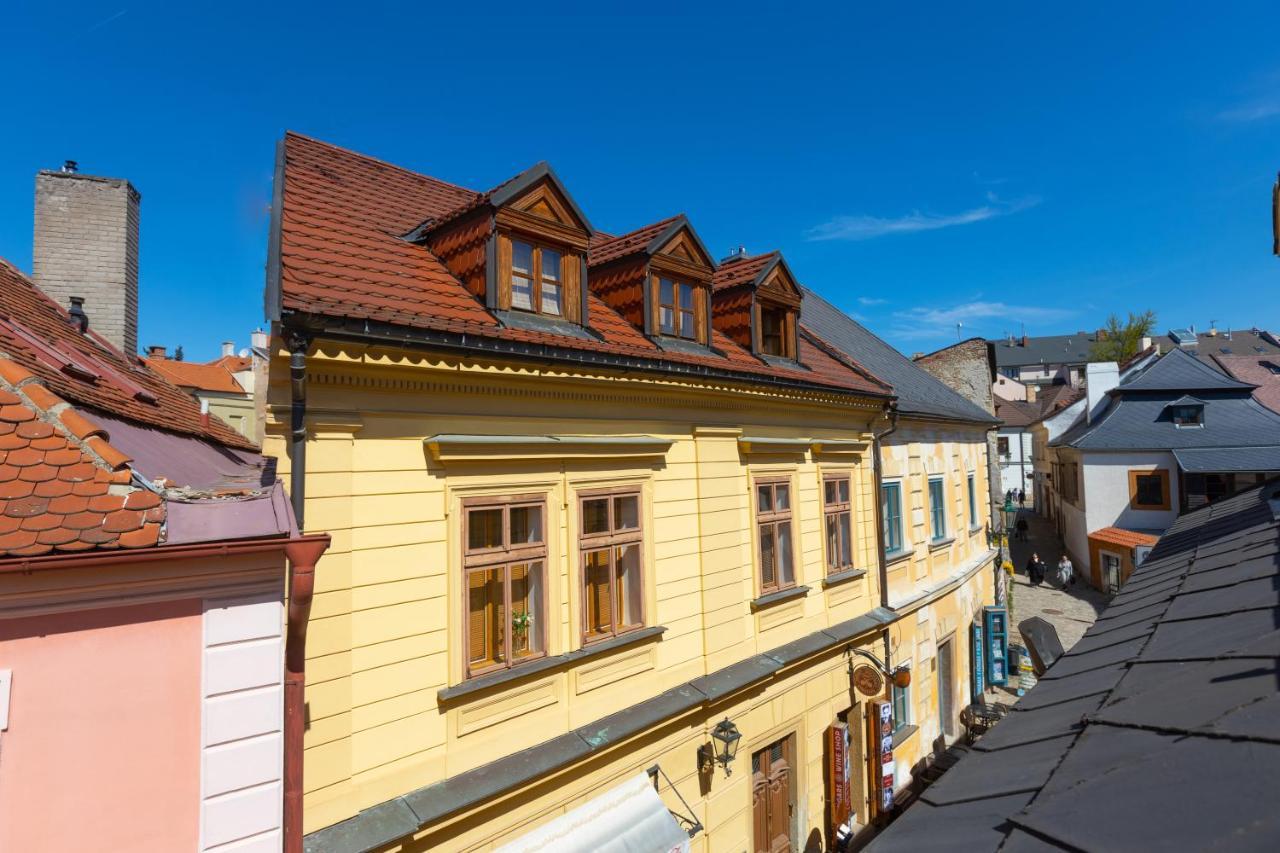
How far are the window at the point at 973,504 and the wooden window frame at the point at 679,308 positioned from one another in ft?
36.3

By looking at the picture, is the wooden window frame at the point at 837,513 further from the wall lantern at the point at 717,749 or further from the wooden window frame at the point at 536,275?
the wooden window frame at the point at 536,275

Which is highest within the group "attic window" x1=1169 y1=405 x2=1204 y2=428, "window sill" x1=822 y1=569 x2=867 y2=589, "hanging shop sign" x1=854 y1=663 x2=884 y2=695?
"attic window" x1=1169 y1=405 x2=1204 y2=428

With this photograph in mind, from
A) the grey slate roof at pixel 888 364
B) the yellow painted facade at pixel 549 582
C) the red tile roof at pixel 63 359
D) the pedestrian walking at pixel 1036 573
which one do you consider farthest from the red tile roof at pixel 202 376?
the pedestrian walking at pixel 1036 573

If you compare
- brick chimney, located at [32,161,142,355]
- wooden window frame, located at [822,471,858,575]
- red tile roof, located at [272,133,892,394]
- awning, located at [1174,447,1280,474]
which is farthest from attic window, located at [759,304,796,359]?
awning, located at [1174,447,1280,474]

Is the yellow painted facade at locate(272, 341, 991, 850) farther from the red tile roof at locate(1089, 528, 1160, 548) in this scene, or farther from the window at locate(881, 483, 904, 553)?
the red tile roof at locate(1089, 528, 1160, 548)

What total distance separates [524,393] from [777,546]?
15.8ft

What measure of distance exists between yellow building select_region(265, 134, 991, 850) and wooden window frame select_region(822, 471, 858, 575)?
2.4 inches

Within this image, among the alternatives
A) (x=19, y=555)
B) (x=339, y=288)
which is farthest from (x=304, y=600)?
(x=339, y=288)

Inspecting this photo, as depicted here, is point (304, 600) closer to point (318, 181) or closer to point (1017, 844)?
point (1017, 844)

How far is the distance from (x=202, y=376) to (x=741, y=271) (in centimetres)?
3518

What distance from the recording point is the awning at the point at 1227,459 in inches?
901

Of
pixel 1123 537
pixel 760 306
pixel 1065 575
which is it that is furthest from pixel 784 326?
pixel 1065 575

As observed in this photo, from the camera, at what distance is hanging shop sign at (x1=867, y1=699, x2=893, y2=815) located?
10500mm

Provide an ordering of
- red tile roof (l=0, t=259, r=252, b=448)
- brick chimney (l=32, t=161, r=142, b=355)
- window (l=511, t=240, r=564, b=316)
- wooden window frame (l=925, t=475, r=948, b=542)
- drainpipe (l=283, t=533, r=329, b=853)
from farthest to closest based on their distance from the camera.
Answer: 1. wooden window frame (l=925, t=475, r=948, b=542)
2. brick chimney (l=32, t=161, r=142, b=355)
3. window (l=511, t=240, r=564, b=316)
4. red tile roof (l=0, t=259, r=252, b=448)
5. drainpipe (l=283, t=533, r=329, b=853)
